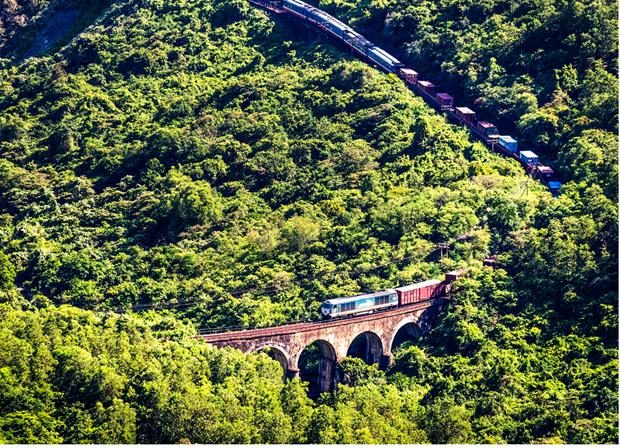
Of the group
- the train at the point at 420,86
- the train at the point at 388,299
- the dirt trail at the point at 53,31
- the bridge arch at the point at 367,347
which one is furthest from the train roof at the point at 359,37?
the bridge arch at the point at 367,347

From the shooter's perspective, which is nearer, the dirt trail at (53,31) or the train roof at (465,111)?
the train roof at (465,111)

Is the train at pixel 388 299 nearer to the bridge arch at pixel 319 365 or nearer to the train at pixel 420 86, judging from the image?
the bridge arch at pixel 319 365

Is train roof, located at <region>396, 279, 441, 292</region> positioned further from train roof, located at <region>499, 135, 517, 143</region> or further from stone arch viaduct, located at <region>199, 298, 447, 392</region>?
train roof, located at <region>499, 135, 517, 143</region>

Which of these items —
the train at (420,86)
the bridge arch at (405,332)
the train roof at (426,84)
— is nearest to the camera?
the bridge arch at (405,332)

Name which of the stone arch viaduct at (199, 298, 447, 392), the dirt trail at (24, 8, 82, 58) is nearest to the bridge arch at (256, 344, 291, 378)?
the stone arch viaduct at (199, 298, 447, 392)

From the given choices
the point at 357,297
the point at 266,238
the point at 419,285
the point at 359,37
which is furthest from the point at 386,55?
the point at 357,297

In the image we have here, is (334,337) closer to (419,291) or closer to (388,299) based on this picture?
(388,299)

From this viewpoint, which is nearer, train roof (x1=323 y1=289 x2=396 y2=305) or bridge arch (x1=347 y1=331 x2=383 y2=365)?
train roof (x1=323 y1=289 x2=396 y2=305)
